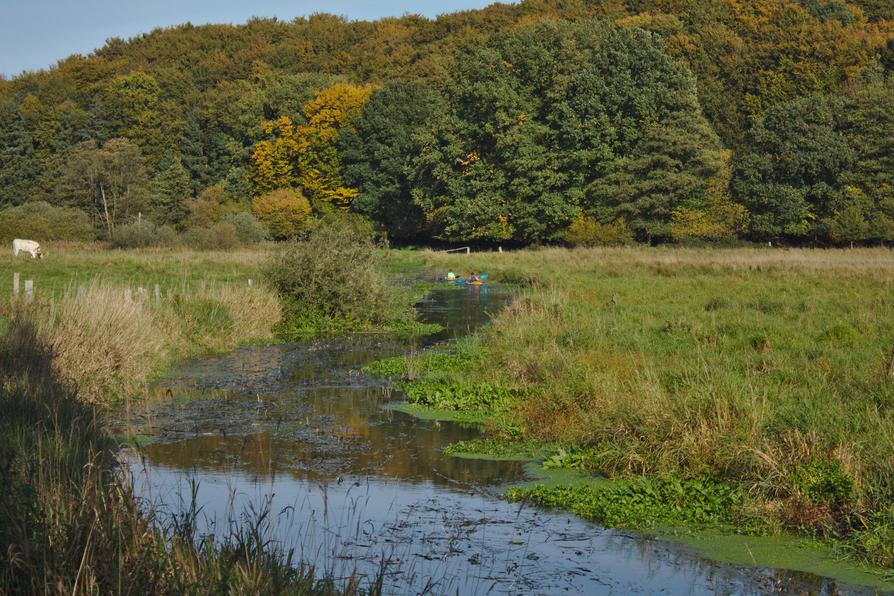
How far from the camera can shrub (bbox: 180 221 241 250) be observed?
183 feet

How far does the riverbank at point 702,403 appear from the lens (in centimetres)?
951

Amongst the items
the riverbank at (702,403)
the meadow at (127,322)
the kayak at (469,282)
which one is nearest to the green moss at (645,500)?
the riverbank at (702,403)

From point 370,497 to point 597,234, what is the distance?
49.5 m

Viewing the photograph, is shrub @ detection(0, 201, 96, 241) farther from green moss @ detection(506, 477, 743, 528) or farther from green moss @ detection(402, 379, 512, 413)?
green moss @ detection(506, 477, 743, 528)

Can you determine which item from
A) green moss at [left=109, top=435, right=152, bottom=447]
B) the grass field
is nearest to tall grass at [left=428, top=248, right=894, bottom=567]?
green moss at [left=109, top=435, right=152, bottom=447]

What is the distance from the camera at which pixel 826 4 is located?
8775 cm

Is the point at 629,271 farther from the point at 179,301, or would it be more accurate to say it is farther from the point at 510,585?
the point at 510,585

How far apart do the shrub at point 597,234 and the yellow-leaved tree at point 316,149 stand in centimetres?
2486

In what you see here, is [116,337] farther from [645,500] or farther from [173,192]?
[173,192]

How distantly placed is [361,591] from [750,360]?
9944mm

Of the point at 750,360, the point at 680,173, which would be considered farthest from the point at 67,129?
the point at 750,360

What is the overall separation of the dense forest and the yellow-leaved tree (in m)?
0.18

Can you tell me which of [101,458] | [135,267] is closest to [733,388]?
[101,458]

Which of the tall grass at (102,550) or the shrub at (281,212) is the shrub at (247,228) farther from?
the tall grass at (102,550)
